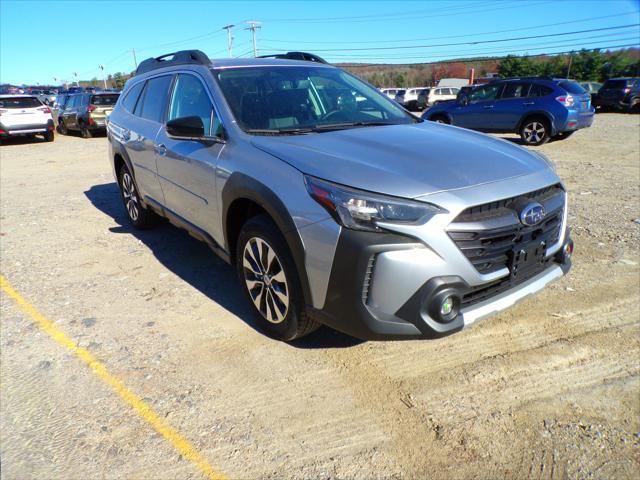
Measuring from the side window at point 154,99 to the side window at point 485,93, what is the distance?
1072 cm

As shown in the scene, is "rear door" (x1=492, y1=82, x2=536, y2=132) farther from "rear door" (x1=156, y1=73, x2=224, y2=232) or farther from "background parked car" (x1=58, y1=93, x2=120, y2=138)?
"background parked car" (x1=58, y1=93, x2=120, y2=138)

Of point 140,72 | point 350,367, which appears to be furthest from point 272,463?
point 140,72

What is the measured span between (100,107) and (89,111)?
1.31 feet

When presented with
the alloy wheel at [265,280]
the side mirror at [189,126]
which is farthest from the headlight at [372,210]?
the side mirror at [189,126]

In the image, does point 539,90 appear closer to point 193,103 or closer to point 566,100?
point 566,100

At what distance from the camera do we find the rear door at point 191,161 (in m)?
3.34

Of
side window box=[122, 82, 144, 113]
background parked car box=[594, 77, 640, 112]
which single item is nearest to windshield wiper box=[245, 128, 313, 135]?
side window box=[122, 82, 144, 113]

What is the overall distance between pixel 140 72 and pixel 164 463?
4.23 meters

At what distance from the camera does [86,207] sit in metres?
6.82

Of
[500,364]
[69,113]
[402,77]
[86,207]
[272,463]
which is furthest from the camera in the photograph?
[402,77]

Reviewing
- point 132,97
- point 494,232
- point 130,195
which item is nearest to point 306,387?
point 494,232

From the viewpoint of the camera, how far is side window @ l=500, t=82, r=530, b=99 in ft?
40.5

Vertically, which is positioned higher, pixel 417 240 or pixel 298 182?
pixel 298 182

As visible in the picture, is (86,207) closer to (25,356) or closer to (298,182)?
(25,356)
